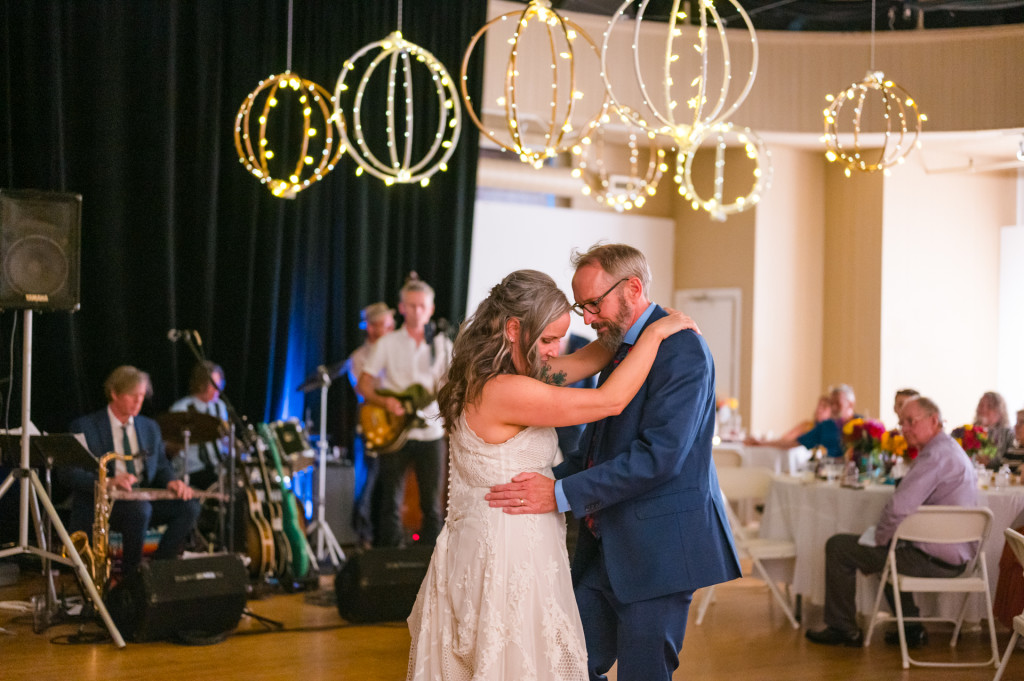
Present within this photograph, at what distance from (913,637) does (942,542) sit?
70 cm

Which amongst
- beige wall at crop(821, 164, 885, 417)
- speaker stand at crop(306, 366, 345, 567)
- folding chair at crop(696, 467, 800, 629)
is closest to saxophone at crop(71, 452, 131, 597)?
speaker stand at crop(306, 366, 345, 567)

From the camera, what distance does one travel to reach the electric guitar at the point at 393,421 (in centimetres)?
759

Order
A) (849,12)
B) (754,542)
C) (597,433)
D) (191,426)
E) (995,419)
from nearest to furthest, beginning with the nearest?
(597,433) → (754,542) → (191,426) → (995,419) → (849,12)

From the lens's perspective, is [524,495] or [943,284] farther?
[943,284]

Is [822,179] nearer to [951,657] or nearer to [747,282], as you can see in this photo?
[747,282]

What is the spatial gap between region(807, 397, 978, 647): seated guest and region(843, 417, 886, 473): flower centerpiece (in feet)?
2.20

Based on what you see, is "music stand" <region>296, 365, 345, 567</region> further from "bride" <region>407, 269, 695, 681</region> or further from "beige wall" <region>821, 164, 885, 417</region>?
"beige wall" <region>821, 164, 885, 417</region>

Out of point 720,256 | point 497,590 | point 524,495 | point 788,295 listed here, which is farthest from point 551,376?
point 788,295

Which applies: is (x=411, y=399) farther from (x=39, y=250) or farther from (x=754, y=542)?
(x=39, y=250)

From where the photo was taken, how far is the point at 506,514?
2.99 meters

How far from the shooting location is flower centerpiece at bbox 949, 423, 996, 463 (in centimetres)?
688

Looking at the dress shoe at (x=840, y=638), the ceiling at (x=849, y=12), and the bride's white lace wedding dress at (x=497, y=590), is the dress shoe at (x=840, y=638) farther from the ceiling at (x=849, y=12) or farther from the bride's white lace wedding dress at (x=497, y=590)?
the ceiling at (x=849, y=12)

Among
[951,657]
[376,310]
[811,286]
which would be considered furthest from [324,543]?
[811,286]

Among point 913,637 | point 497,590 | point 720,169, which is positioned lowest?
point 913,637
